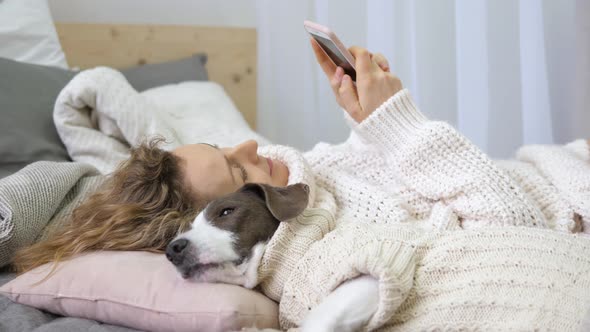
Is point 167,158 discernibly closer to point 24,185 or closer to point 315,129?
point 24,185

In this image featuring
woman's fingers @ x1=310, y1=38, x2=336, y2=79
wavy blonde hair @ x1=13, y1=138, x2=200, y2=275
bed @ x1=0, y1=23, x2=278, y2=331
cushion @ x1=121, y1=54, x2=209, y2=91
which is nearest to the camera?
wavy blonde hair @ x1=13, y1=138, x2=200, y2=275

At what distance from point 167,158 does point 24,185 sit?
0.98 ft

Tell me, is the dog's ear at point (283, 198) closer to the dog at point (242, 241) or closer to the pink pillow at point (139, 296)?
the dog at point (242, 241)

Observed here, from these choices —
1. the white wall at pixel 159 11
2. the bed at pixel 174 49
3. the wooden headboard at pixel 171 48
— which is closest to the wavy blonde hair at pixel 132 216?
the bed at pixel 174 49

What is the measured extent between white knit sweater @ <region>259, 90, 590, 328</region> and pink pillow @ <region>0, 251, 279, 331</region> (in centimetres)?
12

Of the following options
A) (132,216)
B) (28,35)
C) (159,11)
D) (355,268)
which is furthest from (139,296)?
(159,11)

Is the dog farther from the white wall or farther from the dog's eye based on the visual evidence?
the white wall

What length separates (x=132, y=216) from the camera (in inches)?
44.4

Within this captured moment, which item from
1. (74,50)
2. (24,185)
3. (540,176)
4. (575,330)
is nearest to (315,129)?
(74,50)

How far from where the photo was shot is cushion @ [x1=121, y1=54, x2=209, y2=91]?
7.20 ft

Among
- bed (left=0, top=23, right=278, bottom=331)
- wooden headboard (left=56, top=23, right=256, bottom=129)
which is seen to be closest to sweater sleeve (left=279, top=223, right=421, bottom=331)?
bed (left=0, top=23, right=278, bottom=331)

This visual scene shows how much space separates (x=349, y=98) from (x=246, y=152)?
0.84 ft

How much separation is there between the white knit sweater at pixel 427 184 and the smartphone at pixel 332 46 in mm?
123

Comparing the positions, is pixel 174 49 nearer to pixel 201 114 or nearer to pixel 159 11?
pixel 159 11
